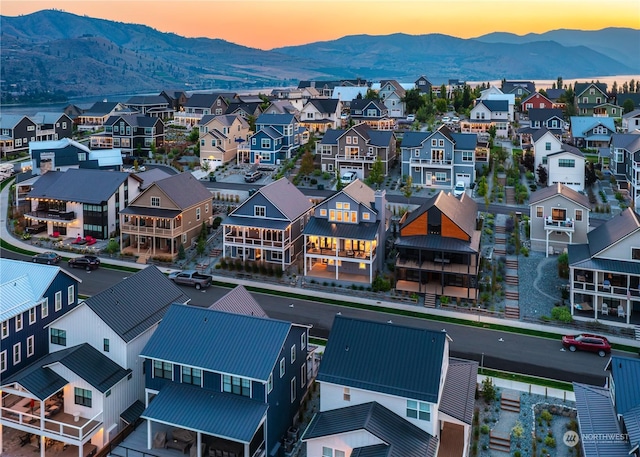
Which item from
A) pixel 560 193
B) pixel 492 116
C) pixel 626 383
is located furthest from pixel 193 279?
pixel 492 116

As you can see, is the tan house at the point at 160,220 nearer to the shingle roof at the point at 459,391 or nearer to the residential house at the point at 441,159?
the residential house at the point at 441,159

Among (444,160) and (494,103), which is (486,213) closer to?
(444,160)

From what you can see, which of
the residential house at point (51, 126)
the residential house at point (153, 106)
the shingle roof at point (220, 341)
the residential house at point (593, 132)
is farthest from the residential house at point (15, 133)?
the residential house at point (593, 132)

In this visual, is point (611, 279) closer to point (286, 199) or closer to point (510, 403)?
point (510, 403)

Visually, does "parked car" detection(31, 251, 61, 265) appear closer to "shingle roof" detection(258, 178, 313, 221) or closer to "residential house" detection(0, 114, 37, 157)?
"shingle roof" detection(258, 178, 313, 221)

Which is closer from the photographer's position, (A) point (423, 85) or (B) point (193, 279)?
(B) point (193, 279)

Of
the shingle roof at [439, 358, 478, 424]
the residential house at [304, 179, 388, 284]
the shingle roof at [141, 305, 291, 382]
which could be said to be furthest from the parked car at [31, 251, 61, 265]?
the shingle roof at [439, 358, 478, 424]

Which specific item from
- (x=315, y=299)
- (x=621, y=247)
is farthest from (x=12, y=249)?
(x=621, y=247)
